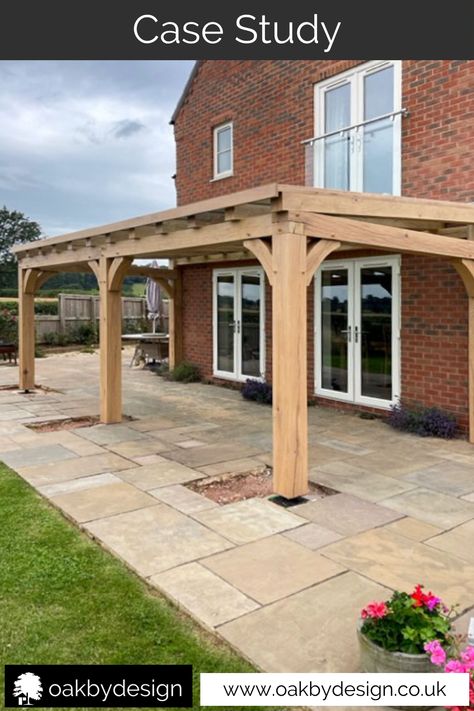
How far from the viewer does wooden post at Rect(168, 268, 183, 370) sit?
12133mm

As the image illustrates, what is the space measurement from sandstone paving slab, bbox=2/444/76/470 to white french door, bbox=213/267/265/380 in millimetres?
4651

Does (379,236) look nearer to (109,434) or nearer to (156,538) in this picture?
(156,538)

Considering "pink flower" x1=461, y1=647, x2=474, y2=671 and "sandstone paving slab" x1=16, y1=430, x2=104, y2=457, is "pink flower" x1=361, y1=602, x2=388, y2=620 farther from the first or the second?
"sandstone paving slab" x1=16, y1=430, x2=104, y2=457

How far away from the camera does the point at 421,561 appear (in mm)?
3506

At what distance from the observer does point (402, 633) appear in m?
2.25

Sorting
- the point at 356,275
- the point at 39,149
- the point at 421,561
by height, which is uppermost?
the point at 39,149

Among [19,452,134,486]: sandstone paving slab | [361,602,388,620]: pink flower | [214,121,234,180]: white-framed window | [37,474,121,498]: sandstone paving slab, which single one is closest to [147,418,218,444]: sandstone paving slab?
[19,452,134,486]: sandstone paving slab

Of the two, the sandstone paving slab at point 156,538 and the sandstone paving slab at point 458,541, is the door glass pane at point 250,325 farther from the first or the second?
the sandstone paving slab at point 458,541

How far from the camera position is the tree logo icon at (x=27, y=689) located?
231cm

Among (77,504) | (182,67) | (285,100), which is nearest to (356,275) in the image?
(285,100)

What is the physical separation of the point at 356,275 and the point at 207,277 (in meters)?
4.05

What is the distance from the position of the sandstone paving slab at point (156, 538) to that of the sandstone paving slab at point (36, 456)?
6.14 ft

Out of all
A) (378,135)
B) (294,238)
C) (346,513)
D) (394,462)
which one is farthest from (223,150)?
(346,513)
